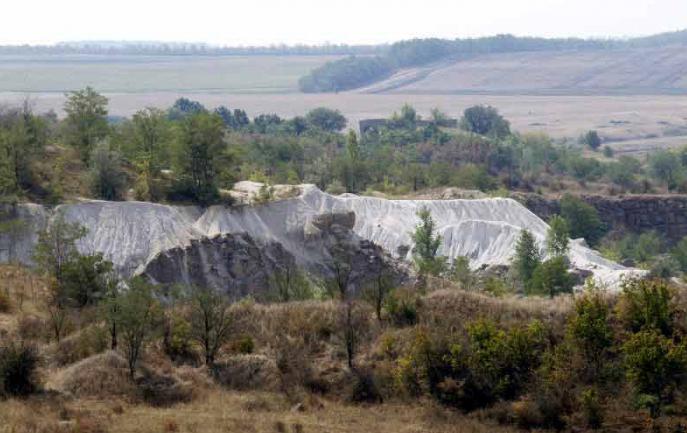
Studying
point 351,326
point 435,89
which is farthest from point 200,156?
point 435,89

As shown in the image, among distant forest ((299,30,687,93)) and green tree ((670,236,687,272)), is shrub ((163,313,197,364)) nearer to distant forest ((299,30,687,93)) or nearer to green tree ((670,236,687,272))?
green tree ((670,236,687,272))

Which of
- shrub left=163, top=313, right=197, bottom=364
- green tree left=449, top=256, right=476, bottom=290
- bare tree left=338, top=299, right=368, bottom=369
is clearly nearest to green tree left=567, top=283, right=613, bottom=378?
bare tree left=338, top=299, right=368, bottom=369

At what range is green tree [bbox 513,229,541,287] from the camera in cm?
4025

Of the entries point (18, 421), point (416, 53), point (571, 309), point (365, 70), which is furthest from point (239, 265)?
point (416, 53)

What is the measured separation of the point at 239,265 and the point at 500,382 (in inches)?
647

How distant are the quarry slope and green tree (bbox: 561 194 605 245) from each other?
13.7m

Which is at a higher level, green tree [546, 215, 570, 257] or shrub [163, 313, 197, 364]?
shrub [163, 313, 197, 364]

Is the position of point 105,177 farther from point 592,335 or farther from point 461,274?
point 592,335

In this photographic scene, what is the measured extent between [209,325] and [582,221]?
141 ft

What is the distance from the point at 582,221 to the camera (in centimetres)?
6338

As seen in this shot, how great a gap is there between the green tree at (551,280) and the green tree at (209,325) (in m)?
13.9

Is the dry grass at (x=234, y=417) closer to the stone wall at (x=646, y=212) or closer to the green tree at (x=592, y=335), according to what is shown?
the green tree at (x=592, y=335)

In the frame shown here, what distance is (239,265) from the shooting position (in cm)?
3728

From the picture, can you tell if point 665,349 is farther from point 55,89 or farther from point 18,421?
point 55,89
